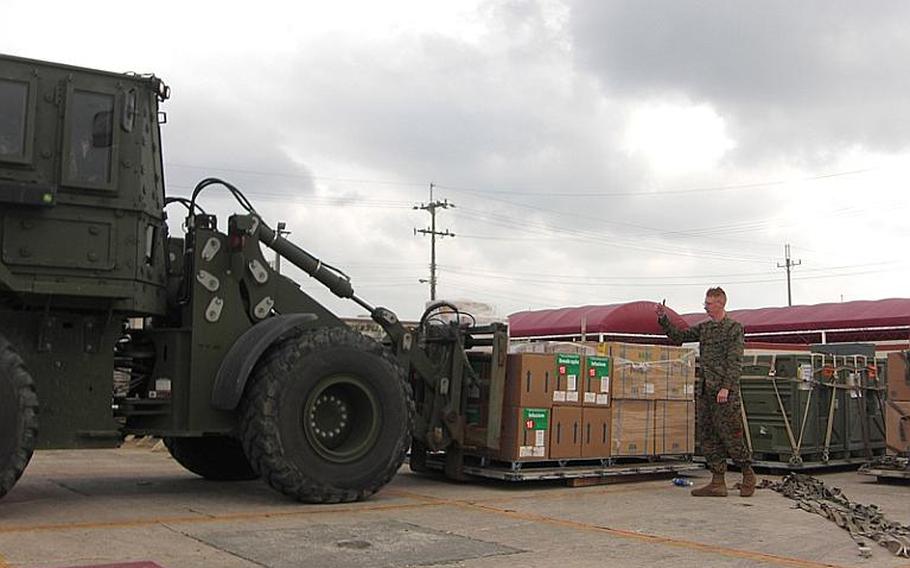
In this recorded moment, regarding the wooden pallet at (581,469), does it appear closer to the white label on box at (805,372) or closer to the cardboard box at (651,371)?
the cardboard box at (651,371)

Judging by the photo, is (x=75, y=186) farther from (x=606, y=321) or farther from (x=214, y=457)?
(x=606, y=321)

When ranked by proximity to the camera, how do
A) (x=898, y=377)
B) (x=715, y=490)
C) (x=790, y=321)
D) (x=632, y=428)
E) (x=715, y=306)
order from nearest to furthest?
1. (x=715, y=490)
2. (x=715, y=306)
3. (x=632, y=428)
4. (x=898, y=377)
5. (x=790, y=321)

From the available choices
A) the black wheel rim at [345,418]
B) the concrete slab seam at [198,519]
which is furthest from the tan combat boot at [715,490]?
the black wheel rim at [345,418]

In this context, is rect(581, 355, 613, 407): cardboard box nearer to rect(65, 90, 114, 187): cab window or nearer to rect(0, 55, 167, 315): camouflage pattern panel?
rect(0, 55, 167, 315): camouflage pattern panel

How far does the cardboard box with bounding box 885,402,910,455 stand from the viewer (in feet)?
36.7

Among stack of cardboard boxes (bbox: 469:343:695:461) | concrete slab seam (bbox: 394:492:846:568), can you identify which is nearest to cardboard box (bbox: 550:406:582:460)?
stack of cardboard boxes (bbox: 469:343:695:461)

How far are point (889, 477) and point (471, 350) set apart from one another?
207 inches

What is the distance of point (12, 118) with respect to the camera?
7309 mm

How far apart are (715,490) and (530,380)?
2.18 meters

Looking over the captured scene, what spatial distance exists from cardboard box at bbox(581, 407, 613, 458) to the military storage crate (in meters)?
2.81

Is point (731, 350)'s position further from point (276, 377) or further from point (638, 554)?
point (276, 377)

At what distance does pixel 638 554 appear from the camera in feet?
20.7

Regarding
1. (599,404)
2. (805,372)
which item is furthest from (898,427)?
(599,404)

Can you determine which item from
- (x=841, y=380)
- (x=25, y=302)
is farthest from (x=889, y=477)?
(x=25, y=302)
